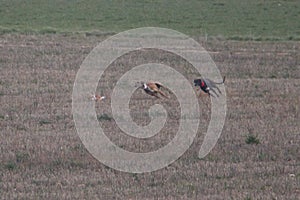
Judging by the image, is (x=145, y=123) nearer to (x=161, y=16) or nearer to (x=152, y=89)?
(x=152, y=89)

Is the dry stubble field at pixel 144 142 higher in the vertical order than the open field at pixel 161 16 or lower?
lower

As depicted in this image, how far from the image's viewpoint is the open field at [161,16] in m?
33.2

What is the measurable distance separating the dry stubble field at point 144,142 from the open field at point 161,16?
11642 millimetres

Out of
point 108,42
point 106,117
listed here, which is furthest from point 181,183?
point 108,42

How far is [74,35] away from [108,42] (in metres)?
3.41

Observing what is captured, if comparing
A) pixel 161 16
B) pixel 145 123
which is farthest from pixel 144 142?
pixel 161 16

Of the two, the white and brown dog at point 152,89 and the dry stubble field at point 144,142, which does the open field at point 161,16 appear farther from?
the white and brown dog at point 152,89

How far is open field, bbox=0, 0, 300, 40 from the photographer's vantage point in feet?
109

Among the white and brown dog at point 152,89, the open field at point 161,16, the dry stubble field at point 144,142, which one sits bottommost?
the dry stubble field at point 144,142

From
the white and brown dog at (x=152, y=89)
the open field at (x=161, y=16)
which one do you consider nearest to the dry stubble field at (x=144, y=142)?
the white and brown dog at (x=152, y=89)

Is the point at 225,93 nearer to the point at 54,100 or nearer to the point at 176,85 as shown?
the point at 176,85

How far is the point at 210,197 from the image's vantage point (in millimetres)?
8594

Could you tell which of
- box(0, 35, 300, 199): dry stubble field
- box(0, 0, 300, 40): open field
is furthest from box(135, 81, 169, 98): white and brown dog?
box(0, 0, 300, 40): open field

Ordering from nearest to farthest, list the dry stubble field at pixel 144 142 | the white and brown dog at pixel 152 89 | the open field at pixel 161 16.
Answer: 1. the dry stubble field at pixel 144 142
2. the white and brown dog at pixel 152 89
3. the open field at pixel 161 16
